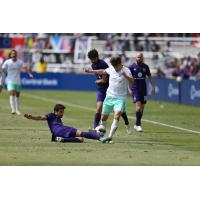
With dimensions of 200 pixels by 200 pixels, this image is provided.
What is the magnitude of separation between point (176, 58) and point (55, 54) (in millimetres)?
11521

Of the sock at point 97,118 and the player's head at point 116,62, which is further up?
the player's head at point 116,62

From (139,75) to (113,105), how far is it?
4354 mm

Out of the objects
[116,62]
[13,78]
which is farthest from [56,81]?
[116,62]

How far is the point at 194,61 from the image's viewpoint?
46.8 m

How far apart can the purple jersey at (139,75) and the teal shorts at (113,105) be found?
4.05m

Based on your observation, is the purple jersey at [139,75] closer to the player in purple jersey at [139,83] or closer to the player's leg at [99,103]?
the player in purple jersey at [139,83]

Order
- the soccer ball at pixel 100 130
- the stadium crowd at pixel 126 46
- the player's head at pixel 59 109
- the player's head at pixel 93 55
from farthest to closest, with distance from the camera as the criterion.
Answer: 1. the stadium crowd at pixel 126 46
2. the player's head at pixel 93 55
3. the soccer ball at pixel 100 130
4. the player's head at pixel 59 109

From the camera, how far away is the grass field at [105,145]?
679 inches

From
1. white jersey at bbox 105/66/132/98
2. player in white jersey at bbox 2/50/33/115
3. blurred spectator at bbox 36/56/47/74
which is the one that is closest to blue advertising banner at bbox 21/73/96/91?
blurred spectator at bbox 36/56/47/74

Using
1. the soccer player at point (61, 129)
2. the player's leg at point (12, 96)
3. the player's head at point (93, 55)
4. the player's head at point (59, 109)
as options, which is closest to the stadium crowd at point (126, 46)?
the player's leg at point (12, 96)

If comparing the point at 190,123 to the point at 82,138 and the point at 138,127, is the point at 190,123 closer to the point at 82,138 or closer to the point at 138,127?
the point at 138,127

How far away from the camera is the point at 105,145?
20.2 meters

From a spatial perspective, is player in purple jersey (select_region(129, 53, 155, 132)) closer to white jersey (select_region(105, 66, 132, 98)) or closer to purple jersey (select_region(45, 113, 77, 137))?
white jersey (select_region(105, 66, 132, 98))

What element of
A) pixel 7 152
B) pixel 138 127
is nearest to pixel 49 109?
pixel 138 127
